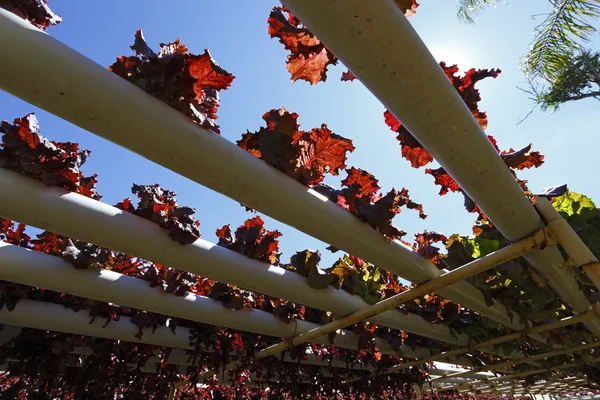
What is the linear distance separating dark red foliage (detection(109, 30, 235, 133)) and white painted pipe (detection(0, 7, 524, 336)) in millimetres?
39

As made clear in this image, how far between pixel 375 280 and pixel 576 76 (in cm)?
617

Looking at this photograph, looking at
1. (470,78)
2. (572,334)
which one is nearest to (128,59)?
(470,78)

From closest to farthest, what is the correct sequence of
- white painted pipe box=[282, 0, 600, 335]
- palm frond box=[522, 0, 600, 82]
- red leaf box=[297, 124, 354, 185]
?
white painted pipe box=[282, 0, 600, 335]
red leaf box=[297, 124, 354, 185]
palm frond box=[522, 0, 600, 82]

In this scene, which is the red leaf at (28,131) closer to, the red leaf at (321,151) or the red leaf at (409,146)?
the red leaf at (321,151)

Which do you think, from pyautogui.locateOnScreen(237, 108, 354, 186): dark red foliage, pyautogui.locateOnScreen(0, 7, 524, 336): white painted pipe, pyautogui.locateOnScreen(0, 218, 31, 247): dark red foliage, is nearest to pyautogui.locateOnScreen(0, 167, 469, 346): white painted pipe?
pyautogui.locateOnScreen(0, 7, 524, 336): white painted pipe

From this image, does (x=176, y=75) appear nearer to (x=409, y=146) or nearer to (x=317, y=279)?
(x=409, y=146)

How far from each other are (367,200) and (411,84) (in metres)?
0.77

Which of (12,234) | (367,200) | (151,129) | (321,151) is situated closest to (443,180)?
(367,200)

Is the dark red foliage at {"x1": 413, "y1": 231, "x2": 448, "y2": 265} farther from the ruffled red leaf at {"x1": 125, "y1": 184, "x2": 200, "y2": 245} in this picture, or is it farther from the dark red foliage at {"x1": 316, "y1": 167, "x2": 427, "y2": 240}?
the ruffled red leaf at {"x1": 125, "y1": 184, "x2": 200, "y2": 245}

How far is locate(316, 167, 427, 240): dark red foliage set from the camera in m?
1.64

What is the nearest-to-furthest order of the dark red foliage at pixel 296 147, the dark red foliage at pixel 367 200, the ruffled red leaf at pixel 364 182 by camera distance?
the dark red foliage at pixel 296 147
the dark red foliage at pixel 367 200
the ruffled red leaf at pixel 364 182

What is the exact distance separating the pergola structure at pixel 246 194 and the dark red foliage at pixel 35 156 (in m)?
0.05

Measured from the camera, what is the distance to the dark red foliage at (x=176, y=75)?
108cm

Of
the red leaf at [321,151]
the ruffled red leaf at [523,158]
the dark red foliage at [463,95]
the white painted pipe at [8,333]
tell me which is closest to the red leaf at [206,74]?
the red leaf at [321,151]
